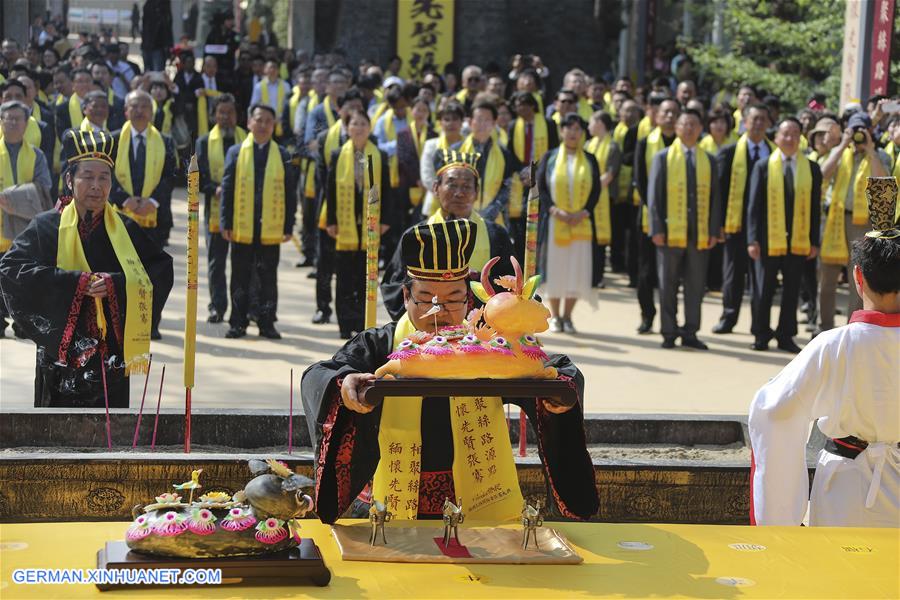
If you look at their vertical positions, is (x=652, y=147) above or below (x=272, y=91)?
below

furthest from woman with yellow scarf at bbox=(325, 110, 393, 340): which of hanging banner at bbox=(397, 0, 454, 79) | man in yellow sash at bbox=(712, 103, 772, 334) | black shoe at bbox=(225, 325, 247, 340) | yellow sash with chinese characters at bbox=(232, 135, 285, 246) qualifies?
hanging banner at bbox=(397, 0, 454, 79)

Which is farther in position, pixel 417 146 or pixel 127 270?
pixel 417 146

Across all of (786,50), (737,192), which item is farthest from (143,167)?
(786,50)

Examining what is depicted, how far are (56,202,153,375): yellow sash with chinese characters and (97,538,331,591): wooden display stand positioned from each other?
142 inches

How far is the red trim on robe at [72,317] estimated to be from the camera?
7.15 m

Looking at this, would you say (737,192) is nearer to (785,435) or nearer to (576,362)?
(576,362)

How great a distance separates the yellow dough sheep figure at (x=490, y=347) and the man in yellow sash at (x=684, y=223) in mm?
8120

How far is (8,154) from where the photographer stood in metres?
11.4

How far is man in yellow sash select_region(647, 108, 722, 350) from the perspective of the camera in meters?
12.2

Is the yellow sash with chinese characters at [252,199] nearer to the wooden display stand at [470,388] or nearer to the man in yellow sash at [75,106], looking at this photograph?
the man in yellow sash at [75,106]

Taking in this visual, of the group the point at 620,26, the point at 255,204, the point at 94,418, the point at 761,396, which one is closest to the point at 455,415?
the point at 761,396

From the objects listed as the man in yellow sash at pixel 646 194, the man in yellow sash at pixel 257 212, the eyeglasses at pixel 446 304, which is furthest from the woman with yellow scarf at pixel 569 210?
the eyeglasses at pixel 446 304

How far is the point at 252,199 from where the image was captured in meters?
11.8

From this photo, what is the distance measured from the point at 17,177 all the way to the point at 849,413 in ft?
26.5
